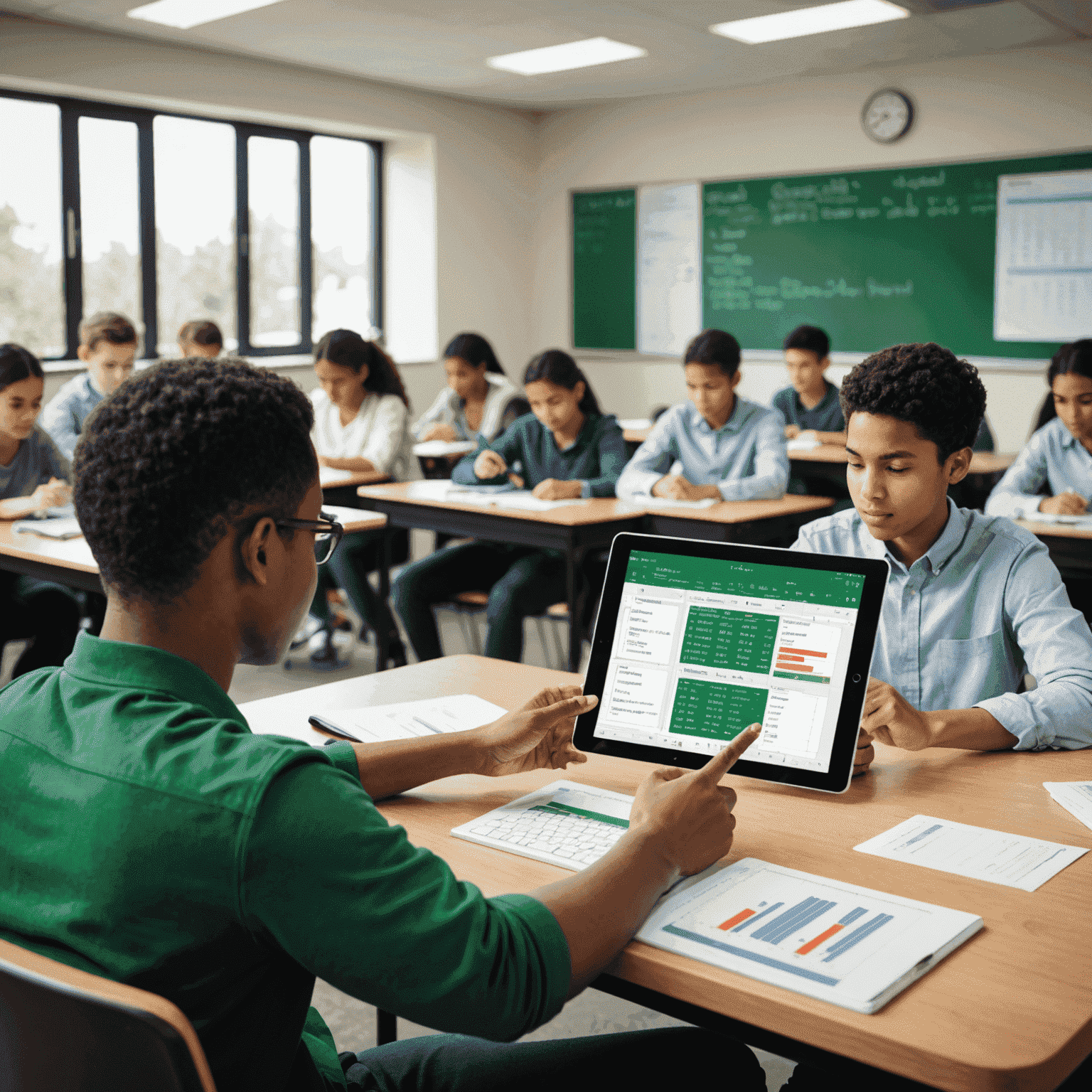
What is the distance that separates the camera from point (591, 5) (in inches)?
201

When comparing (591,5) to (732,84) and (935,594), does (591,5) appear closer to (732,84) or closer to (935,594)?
(732,84)

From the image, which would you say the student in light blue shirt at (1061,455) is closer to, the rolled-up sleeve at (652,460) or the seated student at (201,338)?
the rolled-up sleeve at (652,460)

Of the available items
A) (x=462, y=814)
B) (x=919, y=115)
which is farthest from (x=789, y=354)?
(x=462, y=814)

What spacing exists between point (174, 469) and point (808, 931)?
639 millimetres

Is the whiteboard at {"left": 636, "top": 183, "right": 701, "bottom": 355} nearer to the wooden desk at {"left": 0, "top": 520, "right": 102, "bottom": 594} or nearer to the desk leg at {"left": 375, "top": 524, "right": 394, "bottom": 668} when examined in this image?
the desk leg at {"left": 375, "top": 524, "right": 394, "bottom": 668}

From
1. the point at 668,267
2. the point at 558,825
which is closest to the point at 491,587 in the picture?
the point at 558,825

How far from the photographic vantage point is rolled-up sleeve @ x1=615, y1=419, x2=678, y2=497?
13.1ft

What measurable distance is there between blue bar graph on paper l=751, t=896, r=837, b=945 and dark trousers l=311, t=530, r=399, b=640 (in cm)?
330

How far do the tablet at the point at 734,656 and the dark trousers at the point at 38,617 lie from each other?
8.56 feet

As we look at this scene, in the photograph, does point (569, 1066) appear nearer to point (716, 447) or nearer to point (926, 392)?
point (926, 392)

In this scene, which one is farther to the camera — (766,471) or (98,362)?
(98,362)

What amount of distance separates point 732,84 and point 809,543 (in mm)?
5711

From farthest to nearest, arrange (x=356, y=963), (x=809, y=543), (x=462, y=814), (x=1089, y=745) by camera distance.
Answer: (x=809, y=543) → (x=1089, y=745) → (x=462, y=814) → (x=356, y=963)

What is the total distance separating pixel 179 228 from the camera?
20.7 ft
